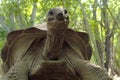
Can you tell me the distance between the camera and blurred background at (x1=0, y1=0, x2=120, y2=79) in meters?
8.28

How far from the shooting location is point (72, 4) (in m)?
8.79

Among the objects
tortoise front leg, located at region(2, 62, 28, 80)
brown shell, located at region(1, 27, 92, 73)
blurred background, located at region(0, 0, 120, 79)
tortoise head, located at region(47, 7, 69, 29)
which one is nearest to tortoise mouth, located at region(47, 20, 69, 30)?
tortoise head, located at region(47, 7, 69, 29)

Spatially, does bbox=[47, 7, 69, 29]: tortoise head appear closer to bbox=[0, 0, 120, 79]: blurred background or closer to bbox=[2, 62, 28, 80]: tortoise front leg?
bbox=[2, 62, 28, 80]: tortoise front leg

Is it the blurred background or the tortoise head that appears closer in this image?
the tortoise head

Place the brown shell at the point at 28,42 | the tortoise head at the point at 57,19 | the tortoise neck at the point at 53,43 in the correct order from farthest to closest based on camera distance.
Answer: the brown shell at the point at 28,42
the tortoise neck at the point at 53,43
the tortoise head at the point at 57,19

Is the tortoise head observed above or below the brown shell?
above

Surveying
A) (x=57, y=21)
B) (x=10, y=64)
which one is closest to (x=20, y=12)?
(x=10, y=64)

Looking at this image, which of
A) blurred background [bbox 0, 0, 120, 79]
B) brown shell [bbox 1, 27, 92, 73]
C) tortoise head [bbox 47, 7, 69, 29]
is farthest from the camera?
blurred background [bbox 0, 0, 120, 79]

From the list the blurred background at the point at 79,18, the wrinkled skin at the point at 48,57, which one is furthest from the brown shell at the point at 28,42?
the blurred background at the point at 79,18

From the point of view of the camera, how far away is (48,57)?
233 cm

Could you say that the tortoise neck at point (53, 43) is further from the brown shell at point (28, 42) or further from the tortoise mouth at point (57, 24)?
the brown shell at point (28, 42)

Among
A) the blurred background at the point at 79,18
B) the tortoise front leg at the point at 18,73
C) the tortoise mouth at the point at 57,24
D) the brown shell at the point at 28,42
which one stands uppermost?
the tortoise mouth at the point at 57,24

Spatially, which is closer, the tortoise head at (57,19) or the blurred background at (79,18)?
the tortoise head at (57,19)

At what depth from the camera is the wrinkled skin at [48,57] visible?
7.63 ft
